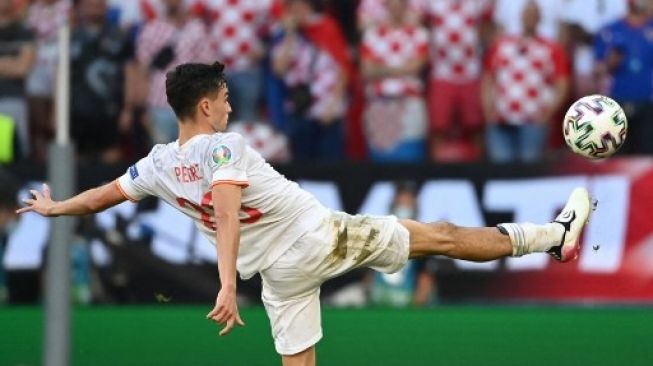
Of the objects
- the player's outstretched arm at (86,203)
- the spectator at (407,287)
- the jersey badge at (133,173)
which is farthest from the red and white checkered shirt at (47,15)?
the jersey badge at (133,173)

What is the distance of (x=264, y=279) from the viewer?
870 cm

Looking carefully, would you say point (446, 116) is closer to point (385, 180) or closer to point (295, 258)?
point (385, 180)

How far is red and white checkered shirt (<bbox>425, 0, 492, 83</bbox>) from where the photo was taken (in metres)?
14.5

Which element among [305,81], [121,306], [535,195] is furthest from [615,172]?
[121,306]

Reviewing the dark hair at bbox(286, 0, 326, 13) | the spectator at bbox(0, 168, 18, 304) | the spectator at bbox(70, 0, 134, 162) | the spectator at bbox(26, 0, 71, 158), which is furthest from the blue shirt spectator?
the spectator at bbox(0, 168, 18, 304)

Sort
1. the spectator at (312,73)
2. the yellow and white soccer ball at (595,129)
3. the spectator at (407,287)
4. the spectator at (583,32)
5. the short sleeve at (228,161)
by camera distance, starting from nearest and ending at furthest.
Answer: the short sleeve at (228,161)
the yellow and white soccer ball at (595,129)
the spectator at (407,287)
the spectator at (583,32)
the spectator at (312,73)

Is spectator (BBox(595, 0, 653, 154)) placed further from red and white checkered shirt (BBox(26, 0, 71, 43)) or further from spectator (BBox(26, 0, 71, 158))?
red and white checkered shirt (BBox(26, 0, 71, 43))

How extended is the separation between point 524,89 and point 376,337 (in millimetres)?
3509

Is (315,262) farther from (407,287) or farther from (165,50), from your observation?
(165,50)

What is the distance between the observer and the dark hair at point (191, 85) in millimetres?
8156

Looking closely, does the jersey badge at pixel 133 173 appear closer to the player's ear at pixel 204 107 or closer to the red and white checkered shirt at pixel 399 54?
the player's ear at pixel 204 107

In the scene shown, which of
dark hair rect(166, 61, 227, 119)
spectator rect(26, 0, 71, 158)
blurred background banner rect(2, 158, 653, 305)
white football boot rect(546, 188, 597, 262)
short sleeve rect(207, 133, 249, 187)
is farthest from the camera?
spectator rect(26, 0, 71, 158)

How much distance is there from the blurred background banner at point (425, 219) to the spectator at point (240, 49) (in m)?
1.67

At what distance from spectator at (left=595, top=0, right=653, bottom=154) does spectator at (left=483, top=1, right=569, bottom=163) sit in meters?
0.41
